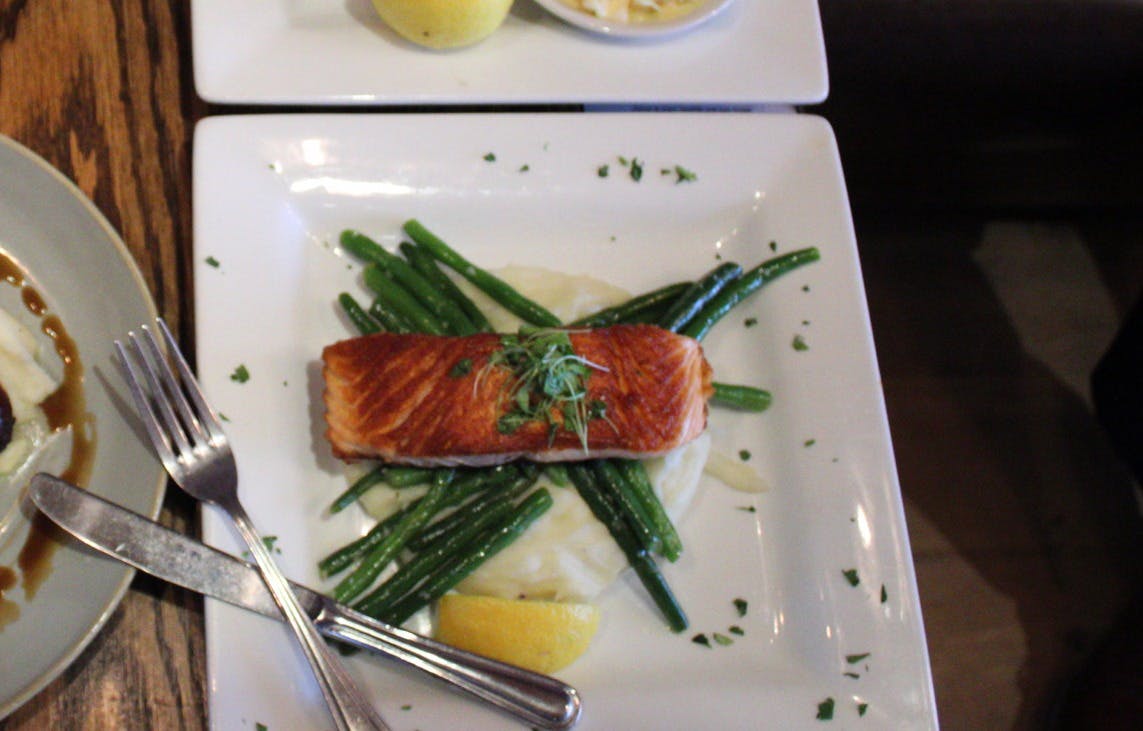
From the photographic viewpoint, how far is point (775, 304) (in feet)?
8.85

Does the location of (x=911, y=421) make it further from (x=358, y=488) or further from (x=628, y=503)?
(x=358, y=488)

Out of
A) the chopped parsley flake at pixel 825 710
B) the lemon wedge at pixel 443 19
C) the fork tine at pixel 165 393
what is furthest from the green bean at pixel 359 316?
the chopped parsley flake at pixel 825 710

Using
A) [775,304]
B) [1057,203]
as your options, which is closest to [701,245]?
[775,304]

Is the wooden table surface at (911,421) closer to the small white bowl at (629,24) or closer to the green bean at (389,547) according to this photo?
the green bean at (389,547)

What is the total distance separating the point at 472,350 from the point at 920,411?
2.79m

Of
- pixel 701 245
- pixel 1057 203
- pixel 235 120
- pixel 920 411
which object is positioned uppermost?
pixel 235 120

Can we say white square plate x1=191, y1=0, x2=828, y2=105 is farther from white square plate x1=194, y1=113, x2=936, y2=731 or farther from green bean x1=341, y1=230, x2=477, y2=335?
green bean x1=341, y1=230, x2=477, y2=335

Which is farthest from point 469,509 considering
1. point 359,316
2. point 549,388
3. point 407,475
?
point 359,316

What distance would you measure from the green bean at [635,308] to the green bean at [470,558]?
0.59m

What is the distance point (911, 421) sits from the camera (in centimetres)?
423

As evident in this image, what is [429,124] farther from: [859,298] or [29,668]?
[29,668]

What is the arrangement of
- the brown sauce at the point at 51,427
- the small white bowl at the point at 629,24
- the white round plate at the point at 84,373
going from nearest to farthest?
the white round plate at the point at 84,373, the brown sauce at the point at 51,427, the small white bowl at the point at 629,24

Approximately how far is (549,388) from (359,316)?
0.68 meters

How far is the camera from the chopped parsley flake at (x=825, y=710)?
7.39 ft
